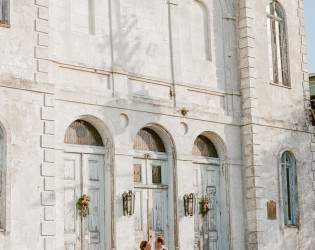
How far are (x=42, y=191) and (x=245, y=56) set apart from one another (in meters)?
8.43

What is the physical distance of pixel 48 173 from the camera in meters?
15.1

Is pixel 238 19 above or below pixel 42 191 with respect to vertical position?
above

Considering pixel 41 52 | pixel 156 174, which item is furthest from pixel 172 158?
pixel 41 52

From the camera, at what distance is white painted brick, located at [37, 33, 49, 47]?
51.0 ft

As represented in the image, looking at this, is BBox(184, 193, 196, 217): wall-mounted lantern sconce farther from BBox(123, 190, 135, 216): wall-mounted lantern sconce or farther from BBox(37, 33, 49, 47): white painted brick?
BBox(37, 33, 49, 47): white painted brick

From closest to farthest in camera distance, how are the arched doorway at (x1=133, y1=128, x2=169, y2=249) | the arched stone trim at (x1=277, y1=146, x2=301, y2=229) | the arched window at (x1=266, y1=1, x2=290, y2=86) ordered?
the arched doorway at (x1=133, y1=128, x2=169, y2=249) → the arched stone trim at (x1=277, y1=146, x2=301, y2=229) → the arched window at (x1=266, y1=1, x2=290, y2=86)

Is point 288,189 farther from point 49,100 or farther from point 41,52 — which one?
A: point 41,52

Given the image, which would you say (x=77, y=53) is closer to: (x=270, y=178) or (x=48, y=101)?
(x=48, y=101)

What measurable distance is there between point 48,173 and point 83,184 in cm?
151

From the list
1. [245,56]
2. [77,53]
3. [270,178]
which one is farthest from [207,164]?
[77,53]

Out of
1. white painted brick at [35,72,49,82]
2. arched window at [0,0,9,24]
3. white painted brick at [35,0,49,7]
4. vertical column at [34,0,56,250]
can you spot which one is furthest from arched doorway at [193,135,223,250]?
arched window at [0,0,9,24]

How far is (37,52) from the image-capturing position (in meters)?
15.5

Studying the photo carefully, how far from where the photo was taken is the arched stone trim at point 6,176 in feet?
46.7

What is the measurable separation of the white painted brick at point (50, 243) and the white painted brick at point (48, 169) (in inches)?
55.7
